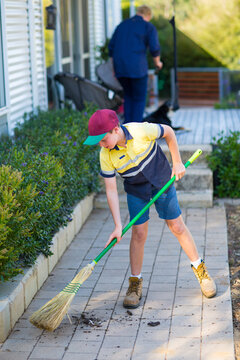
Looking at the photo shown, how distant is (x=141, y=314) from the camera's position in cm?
409

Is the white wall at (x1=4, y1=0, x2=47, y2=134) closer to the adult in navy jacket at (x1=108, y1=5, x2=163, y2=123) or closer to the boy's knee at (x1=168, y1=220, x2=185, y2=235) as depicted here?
the adult in navy jacket at (x1=108, y1=5, x2=163, y2=123)

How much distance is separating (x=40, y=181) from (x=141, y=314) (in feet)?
4.44

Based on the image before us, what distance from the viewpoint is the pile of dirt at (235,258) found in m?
3.94

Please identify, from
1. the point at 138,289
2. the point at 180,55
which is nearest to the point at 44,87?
the point at 138,289

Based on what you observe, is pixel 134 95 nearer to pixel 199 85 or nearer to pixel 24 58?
pixel 24 58

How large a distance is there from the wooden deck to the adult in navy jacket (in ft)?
2.73

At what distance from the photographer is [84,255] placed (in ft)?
17.5

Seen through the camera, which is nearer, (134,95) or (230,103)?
(134,95)

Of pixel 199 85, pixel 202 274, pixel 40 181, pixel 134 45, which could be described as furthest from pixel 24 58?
pixel 199 85

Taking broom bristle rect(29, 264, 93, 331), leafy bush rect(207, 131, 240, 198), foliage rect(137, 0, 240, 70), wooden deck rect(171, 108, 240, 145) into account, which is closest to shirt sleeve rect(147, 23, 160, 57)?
wooden deck rect(171, 108, 240, 145)

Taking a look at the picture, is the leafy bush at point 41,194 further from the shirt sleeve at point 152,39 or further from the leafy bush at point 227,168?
the shirt sleeve at point 152,39

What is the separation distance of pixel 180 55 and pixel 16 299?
13162 mm

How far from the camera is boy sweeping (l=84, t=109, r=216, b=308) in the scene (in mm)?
3801

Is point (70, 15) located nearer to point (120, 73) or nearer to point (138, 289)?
point (120, 73)
